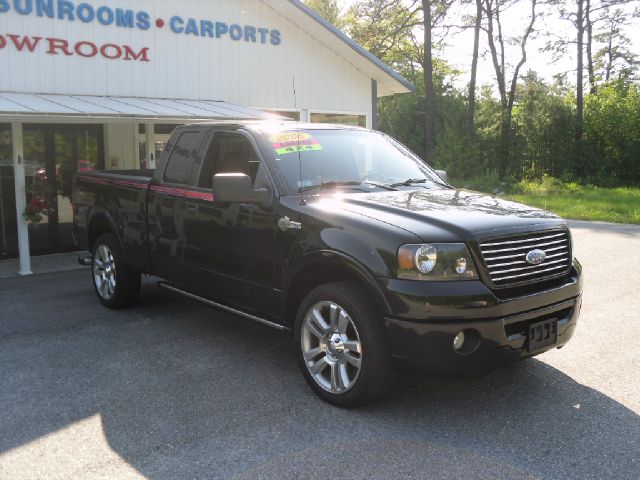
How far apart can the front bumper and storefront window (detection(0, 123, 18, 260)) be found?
9026mm

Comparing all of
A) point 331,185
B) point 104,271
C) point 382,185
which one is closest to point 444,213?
point 382,185

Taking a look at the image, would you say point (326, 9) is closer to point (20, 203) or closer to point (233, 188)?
point (20, 203)

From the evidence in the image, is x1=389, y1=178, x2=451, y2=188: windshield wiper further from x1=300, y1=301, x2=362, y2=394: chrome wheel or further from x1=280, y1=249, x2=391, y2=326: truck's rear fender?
x1=300, y1=301, x2=362, y2=394: chrome wheel

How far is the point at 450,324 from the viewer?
3518 millimetres

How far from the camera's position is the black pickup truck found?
3.59 meters

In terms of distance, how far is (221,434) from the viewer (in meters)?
3.64

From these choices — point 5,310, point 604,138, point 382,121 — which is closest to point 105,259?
point 5,310

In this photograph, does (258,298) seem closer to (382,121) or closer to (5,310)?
(5,310)

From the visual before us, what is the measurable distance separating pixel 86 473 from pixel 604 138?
29.3 metres

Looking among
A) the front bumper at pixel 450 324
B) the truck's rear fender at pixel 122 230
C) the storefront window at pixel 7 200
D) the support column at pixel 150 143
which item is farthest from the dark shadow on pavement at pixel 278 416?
the support column at pixel 150 143

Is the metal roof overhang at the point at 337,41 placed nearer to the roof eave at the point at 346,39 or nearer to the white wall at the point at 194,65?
the roof eave at the point at 346,39

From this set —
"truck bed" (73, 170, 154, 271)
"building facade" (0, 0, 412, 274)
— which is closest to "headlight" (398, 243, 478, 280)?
"truck bed" (73, 170, 154, 271)

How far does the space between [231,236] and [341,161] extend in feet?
3.47

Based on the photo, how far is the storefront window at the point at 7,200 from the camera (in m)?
10.4
